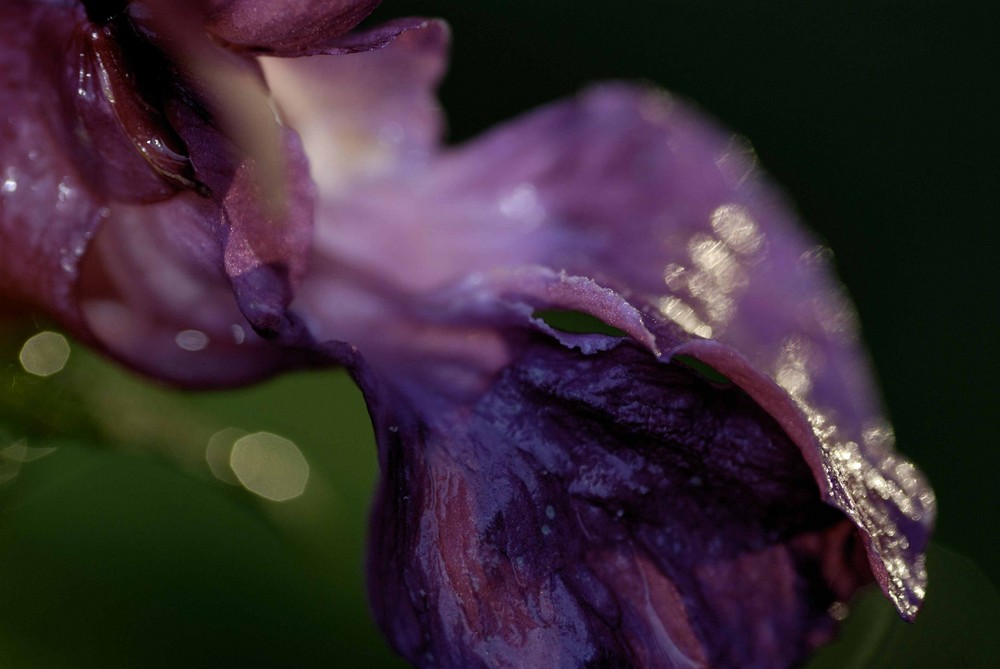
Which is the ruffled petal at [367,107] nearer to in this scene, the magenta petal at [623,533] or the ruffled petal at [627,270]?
the ruffled petal at [627,270]

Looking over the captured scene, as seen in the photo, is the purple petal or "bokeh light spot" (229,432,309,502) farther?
"bokeh light spot" (229,432,309,502)

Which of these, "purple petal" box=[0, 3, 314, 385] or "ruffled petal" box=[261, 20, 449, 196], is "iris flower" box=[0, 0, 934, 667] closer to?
"purple petal" box=[0, 3, 314, 385]

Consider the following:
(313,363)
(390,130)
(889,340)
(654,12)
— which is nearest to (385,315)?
(313,363)

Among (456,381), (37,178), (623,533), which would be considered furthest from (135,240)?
(623,533)

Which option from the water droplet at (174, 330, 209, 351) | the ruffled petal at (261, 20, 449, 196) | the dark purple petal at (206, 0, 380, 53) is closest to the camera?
the dark purple petal at (206, 0, 380, 53)

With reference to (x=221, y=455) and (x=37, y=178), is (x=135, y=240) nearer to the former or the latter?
(x=37, y=178)

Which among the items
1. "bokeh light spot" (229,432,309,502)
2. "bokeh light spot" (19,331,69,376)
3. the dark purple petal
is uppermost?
the dark purple petal

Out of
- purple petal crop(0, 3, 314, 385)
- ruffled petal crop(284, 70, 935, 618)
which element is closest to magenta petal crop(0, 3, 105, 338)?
purple petal crop(0, 3, 314, 385)

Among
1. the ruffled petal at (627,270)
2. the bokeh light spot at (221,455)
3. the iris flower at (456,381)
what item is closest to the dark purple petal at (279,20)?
the iris flower at (456,381)
